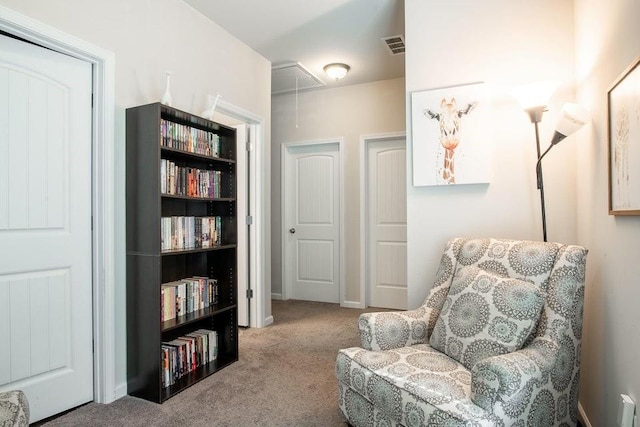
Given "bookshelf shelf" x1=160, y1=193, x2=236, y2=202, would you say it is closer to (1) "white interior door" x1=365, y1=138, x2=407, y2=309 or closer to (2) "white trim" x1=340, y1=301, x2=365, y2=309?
(1) "white interior door" x1=365, y1=138, x2=407, y2=309

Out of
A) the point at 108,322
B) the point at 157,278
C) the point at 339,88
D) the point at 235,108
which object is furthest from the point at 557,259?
the point at 339,88

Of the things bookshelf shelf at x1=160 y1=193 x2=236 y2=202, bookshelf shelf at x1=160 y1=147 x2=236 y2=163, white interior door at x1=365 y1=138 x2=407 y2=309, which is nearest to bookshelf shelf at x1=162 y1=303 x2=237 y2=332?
bookshelf shelf at x1=160 y1=193 x2=236 y2=202

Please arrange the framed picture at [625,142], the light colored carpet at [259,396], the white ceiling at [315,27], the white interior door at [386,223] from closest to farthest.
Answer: the framed picture at [625,142], the light colored carpet at [259,396], the white ceiling at [315,27], the white interior door at [386,223]

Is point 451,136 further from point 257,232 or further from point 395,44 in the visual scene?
point 257,232

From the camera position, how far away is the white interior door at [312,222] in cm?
453

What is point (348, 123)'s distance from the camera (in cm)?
439

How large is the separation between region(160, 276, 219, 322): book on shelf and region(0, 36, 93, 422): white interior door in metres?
0.40

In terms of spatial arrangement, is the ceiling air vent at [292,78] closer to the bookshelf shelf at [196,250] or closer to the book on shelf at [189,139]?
the book on shelf at [189,139]

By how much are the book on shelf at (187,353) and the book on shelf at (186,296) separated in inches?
7.3

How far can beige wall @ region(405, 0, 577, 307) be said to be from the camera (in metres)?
2.19

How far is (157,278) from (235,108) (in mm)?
1649

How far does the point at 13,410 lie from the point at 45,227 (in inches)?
40.8

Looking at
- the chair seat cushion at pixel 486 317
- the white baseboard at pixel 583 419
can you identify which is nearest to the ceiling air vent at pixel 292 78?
the chair seat cushion at pixel 486 317

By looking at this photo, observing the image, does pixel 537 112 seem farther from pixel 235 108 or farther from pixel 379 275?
pixel 379 275
